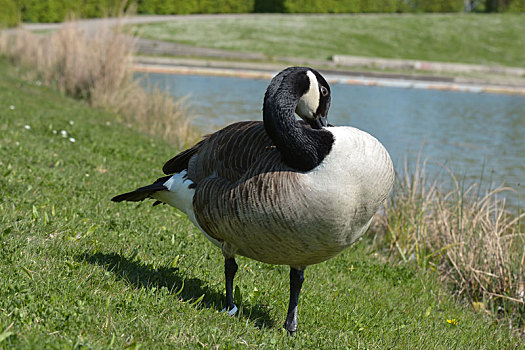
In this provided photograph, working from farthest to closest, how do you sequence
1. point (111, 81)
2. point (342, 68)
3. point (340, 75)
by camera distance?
point (342, 68), point (340, 75), point (111, 81)

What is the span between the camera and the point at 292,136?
3416 millimetres

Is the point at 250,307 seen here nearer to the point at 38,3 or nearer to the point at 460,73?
the point at 460,73

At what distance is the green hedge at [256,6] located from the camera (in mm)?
43844

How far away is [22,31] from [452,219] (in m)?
18.2

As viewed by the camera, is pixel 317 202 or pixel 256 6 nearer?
pixel 317 202

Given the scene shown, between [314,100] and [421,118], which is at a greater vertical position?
[314,100]

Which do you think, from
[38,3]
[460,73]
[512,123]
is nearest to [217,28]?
[38,3]

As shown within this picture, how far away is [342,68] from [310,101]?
34.2 meters

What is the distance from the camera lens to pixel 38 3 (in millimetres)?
43344

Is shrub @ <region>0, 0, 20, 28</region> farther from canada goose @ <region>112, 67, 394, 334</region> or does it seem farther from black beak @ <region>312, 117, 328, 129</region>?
black beak @ <region>312, 117, 328, 129</region>

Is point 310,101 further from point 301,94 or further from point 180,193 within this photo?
point 180,193

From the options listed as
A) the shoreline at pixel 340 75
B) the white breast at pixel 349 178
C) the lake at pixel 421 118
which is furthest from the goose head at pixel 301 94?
the shoreline at pixel 340 75

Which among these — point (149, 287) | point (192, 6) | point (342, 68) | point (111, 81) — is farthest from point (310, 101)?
point (192, 6)

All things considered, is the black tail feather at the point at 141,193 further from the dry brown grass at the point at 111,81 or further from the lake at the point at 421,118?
the dry brown grass at the point at 111,81
